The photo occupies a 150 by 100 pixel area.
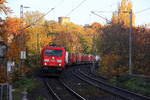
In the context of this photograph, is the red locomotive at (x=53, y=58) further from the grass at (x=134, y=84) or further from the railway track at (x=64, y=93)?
the railway track at (x=64, y=93)

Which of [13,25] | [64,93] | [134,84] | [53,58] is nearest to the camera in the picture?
[64,93]

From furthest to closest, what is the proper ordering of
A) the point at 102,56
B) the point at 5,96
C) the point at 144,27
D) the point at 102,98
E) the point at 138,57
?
the point at 102,56 → the point at 144,27 → the point at 138,57 → the point at 102,98 → the point at 5,96

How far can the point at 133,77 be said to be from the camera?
29.2 m

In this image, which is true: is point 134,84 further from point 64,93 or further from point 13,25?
point 13,25

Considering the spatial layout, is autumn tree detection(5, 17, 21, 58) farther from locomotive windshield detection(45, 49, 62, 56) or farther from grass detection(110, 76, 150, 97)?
grass detection(110, 76, 150, 97)

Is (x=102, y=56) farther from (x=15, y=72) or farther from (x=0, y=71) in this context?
(x=0, y=71)

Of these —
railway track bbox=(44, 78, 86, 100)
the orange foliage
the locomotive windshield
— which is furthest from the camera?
the orange foliage

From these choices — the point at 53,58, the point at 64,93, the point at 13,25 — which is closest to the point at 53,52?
the point at 53,58

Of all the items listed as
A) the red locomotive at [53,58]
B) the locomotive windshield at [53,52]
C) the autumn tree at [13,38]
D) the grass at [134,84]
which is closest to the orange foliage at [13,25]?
the autumn tree at [13,38]

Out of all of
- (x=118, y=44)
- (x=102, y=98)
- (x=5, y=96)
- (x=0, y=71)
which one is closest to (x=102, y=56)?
(x=118, y=44)

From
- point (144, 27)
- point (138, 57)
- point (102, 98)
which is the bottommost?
point (102, 98)

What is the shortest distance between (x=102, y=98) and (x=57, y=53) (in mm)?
16607

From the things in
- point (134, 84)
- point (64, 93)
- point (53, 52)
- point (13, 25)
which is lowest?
point (64, 93)

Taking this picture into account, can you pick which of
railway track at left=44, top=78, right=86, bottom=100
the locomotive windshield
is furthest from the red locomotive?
railway track at left=44, top=78, right=86, bottom=100
